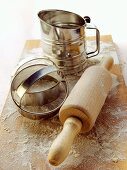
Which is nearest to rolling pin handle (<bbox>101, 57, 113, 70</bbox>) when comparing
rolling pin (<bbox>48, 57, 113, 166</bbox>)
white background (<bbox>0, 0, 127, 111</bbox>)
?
rolling pin (<bbox>48, 57, 113, 166</bbox>)

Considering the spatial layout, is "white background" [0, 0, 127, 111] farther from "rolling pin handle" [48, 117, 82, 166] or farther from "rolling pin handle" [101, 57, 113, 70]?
"rolling pin handle" [48, 117, 82, 166]

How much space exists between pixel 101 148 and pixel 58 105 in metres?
0.14

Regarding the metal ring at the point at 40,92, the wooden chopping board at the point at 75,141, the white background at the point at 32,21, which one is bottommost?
the white background at the point at 32,21

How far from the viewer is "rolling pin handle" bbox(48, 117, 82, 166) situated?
0.51 metres

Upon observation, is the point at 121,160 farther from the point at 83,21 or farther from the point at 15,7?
the point at 15,7

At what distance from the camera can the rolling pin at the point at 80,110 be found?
1.70 ft

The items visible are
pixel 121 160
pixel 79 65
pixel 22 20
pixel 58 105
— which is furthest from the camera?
pixel 22 20

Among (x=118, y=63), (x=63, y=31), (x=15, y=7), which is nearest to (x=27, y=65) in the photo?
(x=63, y=31)

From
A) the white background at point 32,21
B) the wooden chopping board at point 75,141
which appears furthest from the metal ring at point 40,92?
the white background at point 32,21

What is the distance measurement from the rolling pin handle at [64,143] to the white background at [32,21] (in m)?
0.40

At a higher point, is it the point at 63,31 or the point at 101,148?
the point at 63,31

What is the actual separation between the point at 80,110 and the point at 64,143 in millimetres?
78

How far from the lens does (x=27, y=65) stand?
2.52 feet

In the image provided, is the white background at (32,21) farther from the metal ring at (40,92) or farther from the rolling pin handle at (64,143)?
the rolling pin handle at (64,143)
